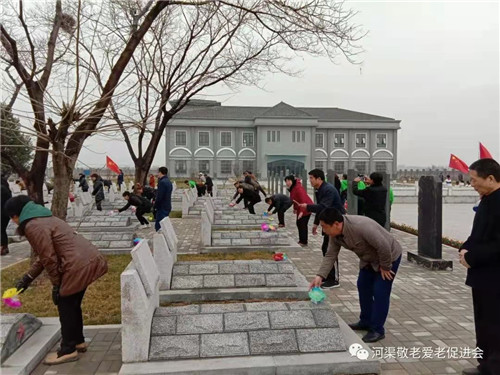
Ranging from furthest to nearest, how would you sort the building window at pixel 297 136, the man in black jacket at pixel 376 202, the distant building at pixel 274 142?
the building window at pixel 297 136 → the distant building at pixel 274 142 → the man in black jacket at pixel 376 202

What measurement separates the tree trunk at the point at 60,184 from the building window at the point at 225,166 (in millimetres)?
44351

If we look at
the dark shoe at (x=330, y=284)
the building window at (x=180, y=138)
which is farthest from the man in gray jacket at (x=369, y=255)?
the building window at (x=180, y=138)

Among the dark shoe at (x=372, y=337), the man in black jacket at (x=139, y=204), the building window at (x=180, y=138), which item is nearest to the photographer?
the dark shoe at (x=372, y=337)

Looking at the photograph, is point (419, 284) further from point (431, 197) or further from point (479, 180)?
point (479, 180)

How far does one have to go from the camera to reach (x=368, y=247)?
402 centimetres

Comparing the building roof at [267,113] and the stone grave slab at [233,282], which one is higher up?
the building roof at [267,113]

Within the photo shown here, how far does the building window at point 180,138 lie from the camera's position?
5016 centimetres

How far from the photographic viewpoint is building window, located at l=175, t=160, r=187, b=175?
50.5 m

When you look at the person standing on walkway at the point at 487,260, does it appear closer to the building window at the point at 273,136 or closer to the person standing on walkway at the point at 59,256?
the person standing on walkway at the point at 59,256

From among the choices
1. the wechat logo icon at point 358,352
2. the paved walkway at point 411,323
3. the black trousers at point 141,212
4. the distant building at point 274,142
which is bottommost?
the paved walkway at point 411,323

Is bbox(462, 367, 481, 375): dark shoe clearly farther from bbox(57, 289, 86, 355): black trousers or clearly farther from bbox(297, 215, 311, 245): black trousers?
→ bbox(297, 215, 311, 245): black trousers

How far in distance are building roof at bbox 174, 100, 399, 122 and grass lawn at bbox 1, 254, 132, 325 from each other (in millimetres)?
42449

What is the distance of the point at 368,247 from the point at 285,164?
47766 mm

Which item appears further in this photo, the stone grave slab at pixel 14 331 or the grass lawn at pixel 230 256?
the grass lawn at pixel 230 256
